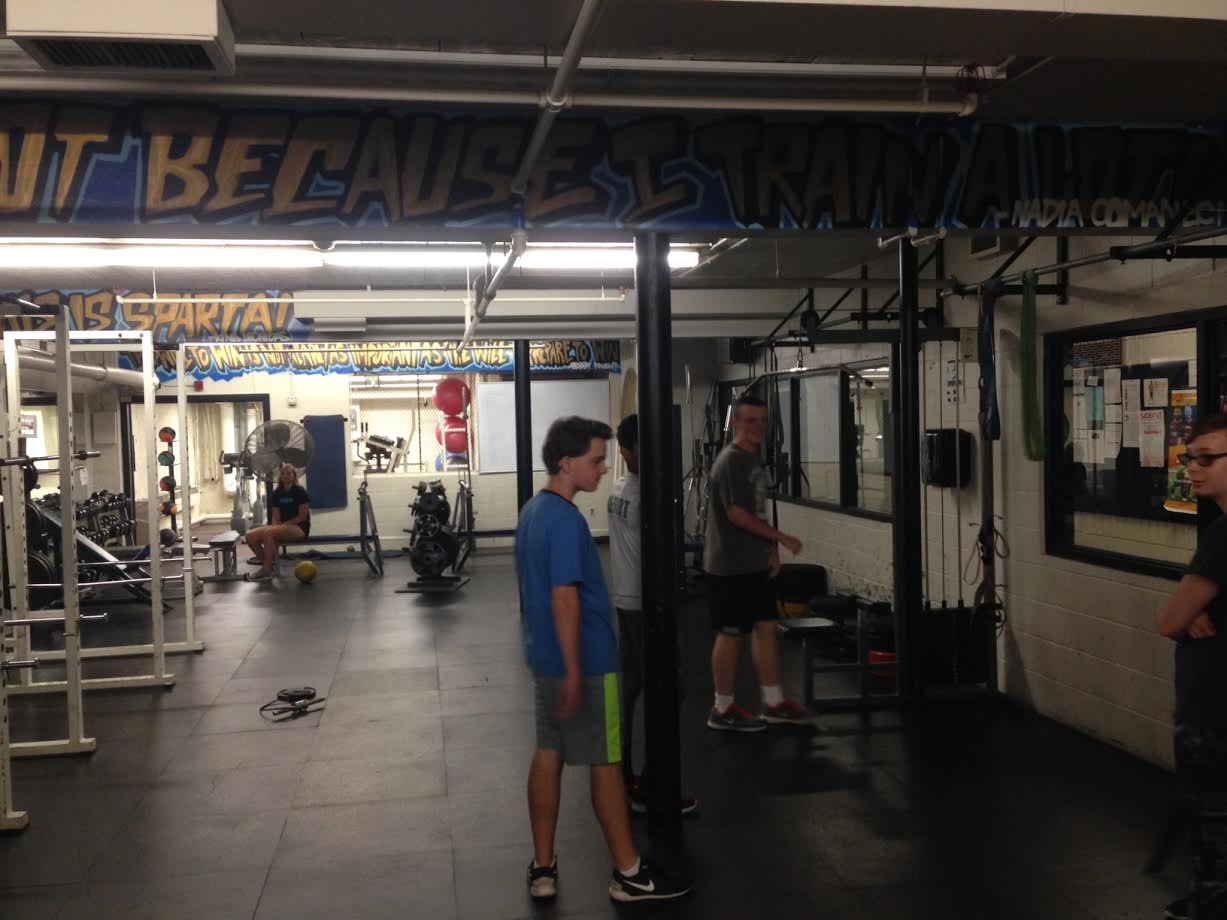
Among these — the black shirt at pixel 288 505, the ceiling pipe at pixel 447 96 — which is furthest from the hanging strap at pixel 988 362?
the black shirt at pixel 288 505

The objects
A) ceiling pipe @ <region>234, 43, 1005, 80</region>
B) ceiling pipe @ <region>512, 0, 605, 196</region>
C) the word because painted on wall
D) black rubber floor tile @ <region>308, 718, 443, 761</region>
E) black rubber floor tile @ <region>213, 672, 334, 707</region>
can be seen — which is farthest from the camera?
the word because painted on wall

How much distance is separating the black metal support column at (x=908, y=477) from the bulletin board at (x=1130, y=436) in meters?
0.75

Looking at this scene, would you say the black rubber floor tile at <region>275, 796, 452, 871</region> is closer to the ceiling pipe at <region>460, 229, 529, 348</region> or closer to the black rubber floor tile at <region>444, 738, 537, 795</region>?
the black rubber floor tile at <region>444, 738, 537, 795</region>

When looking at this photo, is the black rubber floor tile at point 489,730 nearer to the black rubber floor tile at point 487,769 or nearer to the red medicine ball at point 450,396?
the black rubber floor tile at point 487,769

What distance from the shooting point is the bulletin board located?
4297 millimetres

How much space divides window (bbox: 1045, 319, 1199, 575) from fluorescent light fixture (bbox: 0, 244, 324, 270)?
4149 millimetres

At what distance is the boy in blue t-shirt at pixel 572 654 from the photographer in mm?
3062

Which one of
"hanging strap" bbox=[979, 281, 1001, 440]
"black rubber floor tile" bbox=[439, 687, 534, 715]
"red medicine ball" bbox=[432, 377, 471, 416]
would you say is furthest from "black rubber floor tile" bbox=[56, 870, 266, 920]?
"red medicine ball" bbox=[432, 377, 471, 416]

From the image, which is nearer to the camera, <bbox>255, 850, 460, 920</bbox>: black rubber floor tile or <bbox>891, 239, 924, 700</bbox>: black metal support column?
<bbox>255, 850, 460, 920</bbox>: black rubber floor tile

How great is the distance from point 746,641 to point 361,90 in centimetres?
473

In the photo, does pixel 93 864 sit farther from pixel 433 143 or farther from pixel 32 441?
pixel 32 441

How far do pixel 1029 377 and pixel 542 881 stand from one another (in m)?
3.01

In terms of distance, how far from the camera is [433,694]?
593 cm

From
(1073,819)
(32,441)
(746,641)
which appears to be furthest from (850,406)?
(32,441)
